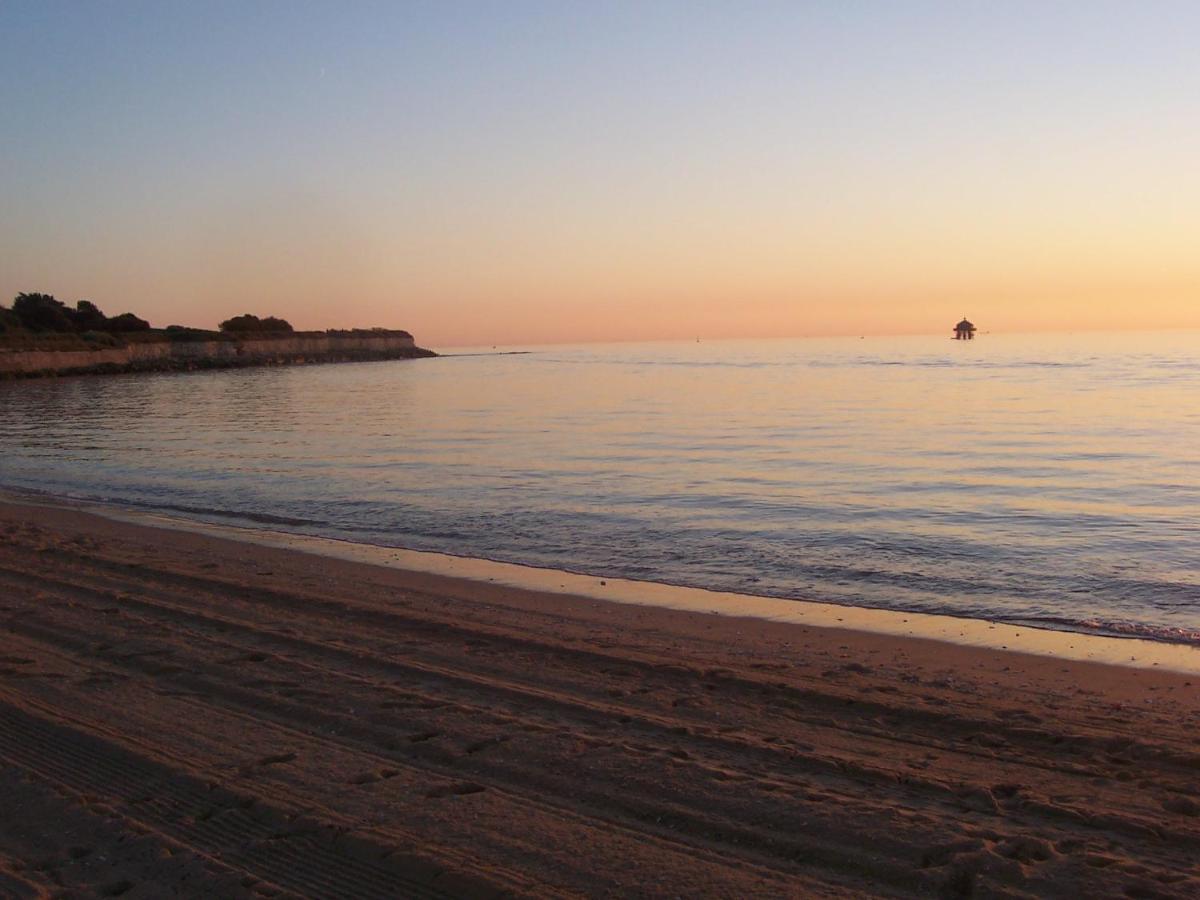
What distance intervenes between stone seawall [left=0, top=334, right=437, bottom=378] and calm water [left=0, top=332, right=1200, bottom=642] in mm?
41992

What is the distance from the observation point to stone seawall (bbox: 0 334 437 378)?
77688mm

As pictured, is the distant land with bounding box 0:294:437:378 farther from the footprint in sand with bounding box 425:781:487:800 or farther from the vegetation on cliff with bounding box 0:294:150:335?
the footprint in sand with bounding box 425:781:487:800

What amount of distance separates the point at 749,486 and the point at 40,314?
337 feet

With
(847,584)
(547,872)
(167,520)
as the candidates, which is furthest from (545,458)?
(547,872)

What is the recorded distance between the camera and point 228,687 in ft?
20.5

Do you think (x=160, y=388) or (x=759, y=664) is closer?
(x=759, y=664)

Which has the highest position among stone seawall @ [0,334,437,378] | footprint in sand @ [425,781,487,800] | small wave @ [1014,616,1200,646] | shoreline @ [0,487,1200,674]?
stone seawall @ [0,334,437,378]

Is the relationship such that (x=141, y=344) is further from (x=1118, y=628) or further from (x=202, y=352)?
(x=1118, y=628)

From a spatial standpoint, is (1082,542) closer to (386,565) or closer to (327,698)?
(386,565)

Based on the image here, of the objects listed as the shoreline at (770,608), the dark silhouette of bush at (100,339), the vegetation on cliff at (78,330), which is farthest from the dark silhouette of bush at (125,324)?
the shoreline at (770,608)

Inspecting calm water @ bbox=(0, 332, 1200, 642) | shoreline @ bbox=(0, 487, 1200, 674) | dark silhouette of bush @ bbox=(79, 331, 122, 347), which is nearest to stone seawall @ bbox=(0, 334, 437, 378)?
dark silhouette of bush @ bbox=(79, 331, 122, 347)

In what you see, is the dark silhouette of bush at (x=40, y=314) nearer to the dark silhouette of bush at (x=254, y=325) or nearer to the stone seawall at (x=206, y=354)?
the stone seawall at (x=206, y=354)

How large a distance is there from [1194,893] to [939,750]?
167 centimetres

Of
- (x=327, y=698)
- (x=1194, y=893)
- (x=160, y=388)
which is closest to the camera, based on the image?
(x=1194, y=893)
